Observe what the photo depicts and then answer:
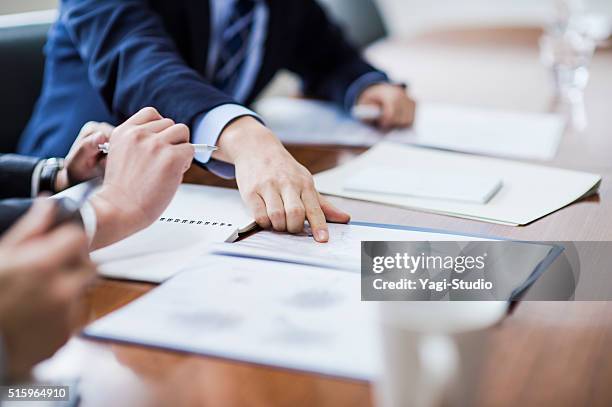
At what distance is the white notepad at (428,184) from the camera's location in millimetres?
869

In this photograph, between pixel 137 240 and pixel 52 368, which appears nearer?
pixel 52 368

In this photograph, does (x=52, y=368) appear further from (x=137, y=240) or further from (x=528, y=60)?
(x=528, y=60)

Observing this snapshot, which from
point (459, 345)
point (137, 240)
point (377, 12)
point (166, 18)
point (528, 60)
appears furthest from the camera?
point (377, 12)

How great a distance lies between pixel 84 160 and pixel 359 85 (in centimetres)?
70

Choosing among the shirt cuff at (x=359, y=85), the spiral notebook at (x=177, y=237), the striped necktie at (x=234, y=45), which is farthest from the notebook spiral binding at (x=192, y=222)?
the shirt cuff at (x=359, y=85)

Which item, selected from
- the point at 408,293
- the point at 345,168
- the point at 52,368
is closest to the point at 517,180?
the point at 345,168

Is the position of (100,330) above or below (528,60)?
above

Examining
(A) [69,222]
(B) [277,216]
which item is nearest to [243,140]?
(B) [277,216]

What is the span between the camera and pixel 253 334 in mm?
518

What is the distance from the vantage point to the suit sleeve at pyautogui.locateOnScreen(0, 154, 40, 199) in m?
0.80

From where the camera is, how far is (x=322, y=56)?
59.8 inches

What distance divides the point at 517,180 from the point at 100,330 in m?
0.62

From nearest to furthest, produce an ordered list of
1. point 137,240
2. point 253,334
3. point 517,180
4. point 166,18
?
point 253,334 < point 137,240 < point 517,180 < point 166,18

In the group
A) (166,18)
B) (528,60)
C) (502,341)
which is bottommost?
(528,60)
